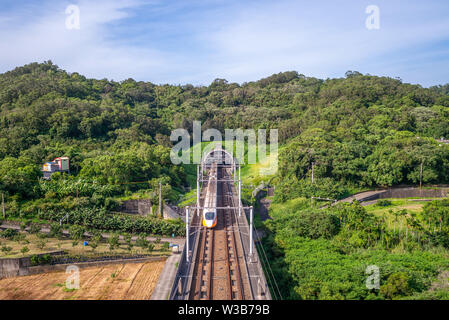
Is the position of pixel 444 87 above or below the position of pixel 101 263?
above

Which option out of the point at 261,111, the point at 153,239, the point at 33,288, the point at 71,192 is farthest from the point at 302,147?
the point at 261,111

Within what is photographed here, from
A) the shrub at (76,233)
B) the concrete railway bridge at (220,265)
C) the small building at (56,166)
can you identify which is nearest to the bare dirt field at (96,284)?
the concrete railway bridge at (220,265)

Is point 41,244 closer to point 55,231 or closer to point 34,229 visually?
point 55,231

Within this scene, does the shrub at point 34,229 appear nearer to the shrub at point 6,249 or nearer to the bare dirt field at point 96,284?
the shrub at point 6,249

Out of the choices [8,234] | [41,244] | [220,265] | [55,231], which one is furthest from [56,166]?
[220,265]

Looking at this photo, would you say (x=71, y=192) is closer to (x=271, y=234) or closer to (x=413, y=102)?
(x=271, y=234)

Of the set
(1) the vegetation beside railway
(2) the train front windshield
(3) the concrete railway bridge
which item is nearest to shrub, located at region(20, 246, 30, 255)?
(1) the vegetation beside railway
